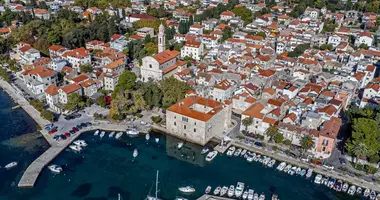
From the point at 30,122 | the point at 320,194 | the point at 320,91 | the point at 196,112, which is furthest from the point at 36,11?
the point at 320,194

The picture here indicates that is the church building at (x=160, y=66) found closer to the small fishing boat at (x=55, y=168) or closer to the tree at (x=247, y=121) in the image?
the tree at (x=247, y=121)

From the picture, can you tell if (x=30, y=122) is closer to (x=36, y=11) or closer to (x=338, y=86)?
(x=338, y=86)

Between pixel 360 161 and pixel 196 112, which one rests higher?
pixel 196 112

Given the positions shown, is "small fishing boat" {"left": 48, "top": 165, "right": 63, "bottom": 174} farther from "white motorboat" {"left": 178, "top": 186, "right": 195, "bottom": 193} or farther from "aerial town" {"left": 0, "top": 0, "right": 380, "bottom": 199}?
"white motorboat" {"left": 178, "top": 186, "right": 195, "bottom": 193}

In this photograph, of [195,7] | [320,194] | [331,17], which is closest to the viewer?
[320,194]

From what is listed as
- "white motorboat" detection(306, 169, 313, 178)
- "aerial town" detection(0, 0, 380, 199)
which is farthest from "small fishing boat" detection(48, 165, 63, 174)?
"white motorboat" detection(306, 169, 313, 178)

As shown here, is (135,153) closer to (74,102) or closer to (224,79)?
(74,102)

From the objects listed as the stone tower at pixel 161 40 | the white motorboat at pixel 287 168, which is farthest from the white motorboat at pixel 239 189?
the stone tower at pixel 161 40
